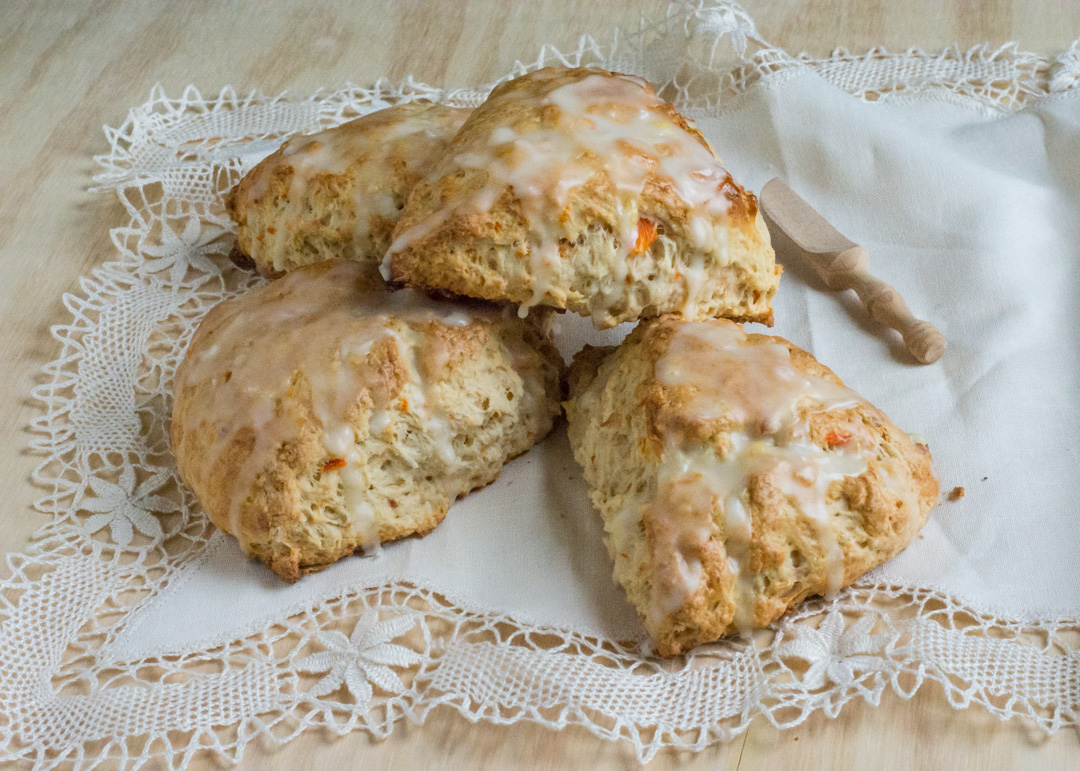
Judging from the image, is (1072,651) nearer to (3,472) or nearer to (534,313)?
(534,313)

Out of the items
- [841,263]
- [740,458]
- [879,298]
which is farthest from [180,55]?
[740,458]

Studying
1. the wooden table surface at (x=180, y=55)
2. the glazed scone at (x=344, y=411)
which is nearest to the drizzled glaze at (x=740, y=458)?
the glazed scone at (x=344, y=411)

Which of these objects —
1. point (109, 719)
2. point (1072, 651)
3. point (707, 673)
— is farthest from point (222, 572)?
point (1072, 651)

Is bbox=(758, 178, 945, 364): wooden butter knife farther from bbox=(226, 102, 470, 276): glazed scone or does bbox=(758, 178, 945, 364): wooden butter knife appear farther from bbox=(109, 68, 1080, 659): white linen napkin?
bbox=(226, 102, 470, 276): glazed scone

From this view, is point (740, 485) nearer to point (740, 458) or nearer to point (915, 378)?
point (740, 458)

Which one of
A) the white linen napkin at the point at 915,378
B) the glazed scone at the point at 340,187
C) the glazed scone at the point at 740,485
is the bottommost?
the white linen napkin at the point at 915,378

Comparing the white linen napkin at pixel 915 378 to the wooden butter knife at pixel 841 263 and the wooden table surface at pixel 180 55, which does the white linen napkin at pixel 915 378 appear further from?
the wooden table surface at pixel 180 55
